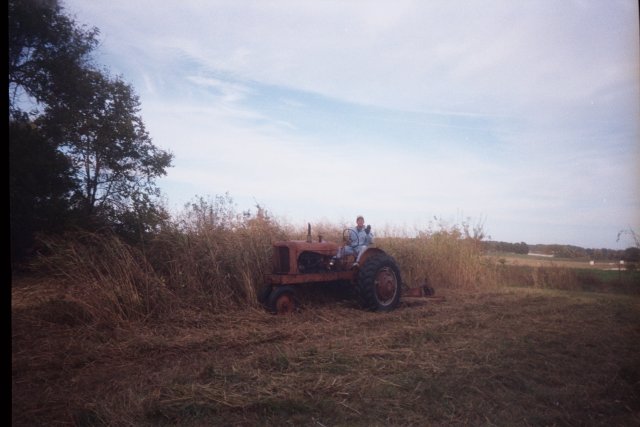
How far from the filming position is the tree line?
7352mm

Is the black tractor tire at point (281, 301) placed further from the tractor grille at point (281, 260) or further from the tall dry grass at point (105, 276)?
the tall dry grass at point (105, 276)

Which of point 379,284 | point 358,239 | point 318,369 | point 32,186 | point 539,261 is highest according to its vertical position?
point 32,186

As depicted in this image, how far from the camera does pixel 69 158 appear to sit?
8.30m

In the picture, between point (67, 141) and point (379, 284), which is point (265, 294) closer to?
point (379, 284)

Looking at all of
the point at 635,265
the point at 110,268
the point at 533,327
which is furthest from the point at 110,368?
the point at 635,265

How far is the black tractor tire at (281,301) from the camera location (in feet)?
24.7

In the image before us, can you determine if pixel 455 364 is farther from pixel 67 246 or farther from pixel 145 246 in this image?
pixel 67 246

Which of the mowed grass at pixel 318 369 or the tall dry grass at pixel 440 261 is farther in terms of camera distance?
the tall dry grass at pixel 440 261

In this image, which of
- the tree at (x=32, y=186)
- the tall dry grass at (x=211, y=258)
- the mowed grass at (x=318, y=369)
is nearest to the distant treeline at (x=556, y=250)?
the mowed grass at (x=318, y=369)

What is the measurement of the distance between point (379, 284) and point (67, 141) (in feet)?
21.8

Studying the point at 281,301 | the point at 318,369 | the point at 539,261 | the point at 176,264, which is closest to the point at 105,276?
the point at 176,264

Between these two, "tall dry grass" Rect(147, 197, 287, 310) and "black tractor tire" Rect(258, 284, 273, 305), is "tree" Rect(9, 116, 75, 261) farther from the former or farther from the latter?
"black tractor tire" Rect(258, 284, 273, 305)

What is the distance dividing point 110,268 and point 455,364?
556cm

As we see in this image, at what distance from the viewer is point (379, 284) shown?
852 centimetres
